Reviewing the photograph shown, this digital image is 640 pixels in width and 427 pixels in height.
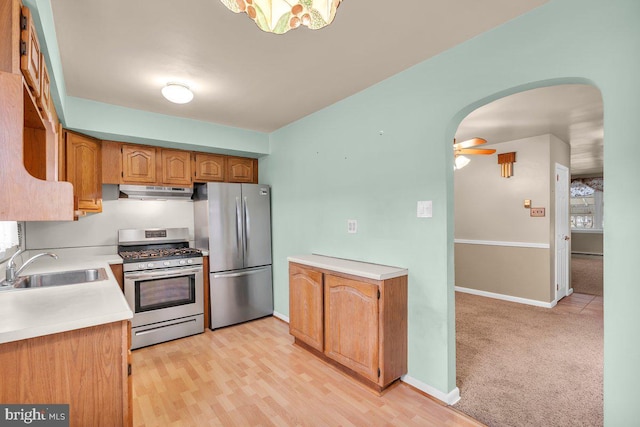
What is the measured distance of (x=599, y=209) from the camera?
8867 mm

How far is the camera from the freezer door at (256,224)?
152 inches

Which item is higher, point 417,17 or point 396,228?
point 417,17

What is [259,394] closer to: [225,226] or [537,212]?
[225,226]

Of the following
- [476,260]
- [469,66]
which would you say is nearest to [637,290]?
[469,66]

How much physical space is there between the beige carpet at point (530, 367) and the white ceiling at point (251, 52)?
2462 mm

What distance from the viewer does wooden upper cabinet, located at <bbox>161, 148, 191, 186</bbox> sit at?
11.9 feet

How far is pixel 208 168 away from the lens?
3.95 meters

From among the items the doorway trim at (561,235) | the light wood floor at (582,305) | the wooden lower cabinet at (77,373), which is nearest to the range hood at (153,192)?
the wooden lower cabinet at (77,373)

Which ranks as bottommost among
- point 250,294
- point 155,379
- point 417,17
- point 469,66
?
point 155,379

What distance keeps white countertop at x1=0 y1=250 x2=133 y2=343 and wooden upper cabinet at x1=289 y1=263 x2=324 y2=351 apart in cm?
158

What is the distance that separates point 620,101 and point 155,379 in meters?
3.63

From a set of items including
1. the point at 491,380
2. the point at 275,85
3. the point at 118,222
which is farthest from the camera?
the point at 118,222

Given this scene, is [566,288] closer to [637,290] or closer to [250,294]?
[637,290]

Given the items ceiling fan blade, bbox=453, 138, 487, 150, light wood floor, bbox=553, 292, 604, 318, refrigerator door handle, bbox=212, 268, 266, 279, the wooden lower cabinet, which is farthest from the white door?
the wooden lower cabinet
